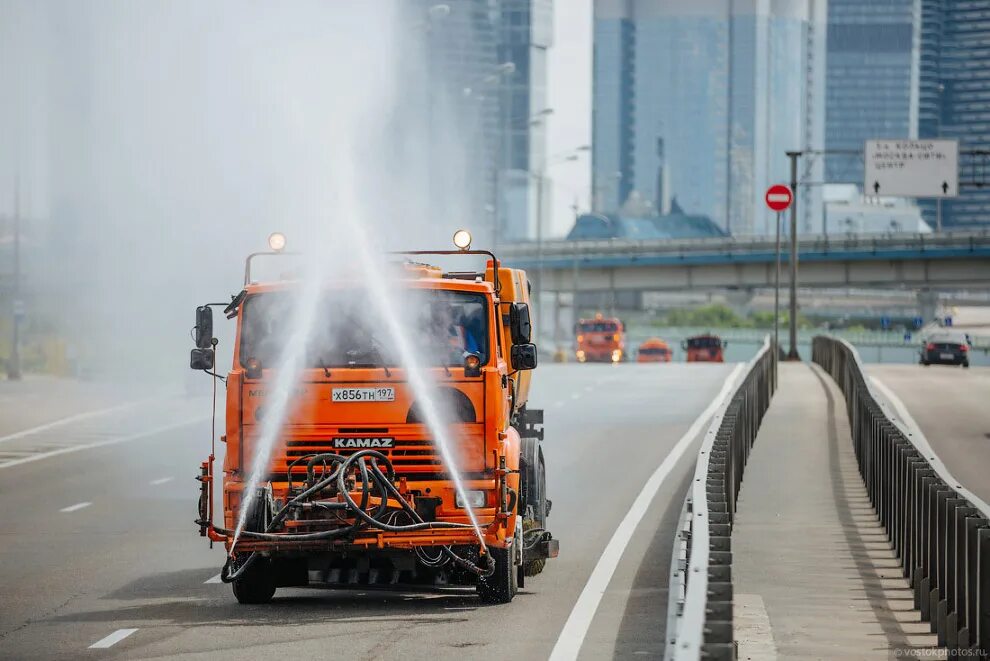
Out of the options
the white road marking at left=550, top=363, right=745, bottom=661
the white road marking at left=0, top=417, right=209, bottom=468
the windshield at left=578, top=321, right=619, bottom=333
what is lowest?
the windshield at left=578, top=321, right=619, bottom=333

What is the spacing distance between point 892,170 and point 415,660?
60.6 m

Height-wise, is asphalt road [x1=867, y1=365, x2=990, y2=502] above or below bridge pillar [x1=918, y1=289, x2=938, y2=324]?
above

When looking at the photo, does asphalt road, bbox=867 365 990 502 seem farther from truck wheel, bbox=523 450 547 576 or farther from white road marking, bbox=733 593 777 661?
white road marking, bbox=733 593 777 661

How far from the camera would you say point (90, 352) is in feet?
214

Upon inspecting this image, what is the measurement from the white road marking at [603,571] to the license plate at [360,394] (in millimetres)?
2027

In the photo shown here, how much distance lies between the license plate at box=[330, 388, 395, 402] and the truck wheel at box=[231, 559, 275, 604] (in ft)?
4.36

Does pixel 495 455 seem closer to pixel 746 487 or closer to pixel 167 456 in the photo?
pixel 746 487

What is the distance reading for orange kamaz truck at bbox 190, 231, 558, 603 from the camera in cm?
1316

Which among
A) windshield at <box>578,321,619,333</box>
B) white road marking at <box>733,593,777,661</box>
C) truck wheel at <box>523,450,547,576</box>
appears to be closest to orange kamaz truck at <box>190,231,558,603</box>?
truck wheel at <box>523,450,547,576</box>

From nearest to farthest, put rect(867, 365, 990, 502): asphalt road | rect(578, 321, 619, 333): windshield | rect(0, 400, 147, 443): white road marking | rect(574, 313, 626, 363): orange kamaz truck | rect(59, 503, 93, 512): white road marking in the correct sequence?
rect(59, 503, 93, 512): white road marking
rect(867, 365, 990, 502): asphalt road
rect(0, 400, 147, 443): white road marking
rect(574, 313, 626, 363): orange kamaz truck
rect(578, 321, 619, 333): windshield

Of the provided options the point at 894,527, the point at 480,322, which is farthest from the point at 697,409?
the point at 480,322

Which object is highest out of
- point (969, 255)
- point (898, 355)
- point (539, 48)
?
point (539, 48)

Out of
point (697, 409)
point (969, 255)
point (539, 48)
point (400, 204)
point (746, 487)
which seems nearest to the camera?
point (746, 487)

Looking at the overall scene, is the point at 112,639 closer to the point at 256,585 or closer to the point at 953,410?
the point at 256,585
